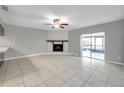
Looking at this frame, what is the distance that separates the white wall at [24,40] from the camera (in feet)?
21.7

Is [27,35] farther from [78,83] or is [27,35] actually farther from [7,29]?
[78,83]

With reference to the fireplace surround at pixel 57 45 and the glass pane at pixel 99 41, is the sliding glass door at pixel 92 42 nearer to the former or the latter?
the glass pane at pixel 99 41

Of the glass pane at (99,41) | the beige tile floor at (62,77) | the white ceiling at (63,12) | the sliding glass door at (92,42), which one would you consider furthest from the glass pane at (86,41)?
the beige tile floor at (62,77)

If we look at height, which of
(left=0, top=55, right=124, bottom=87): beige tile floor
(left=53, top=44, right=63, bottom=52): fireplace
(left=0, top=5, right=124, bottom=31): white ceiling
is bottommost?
(left=0, top=55, right=124, bottom=87): beige tile floor

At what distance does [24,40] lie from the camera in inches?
301

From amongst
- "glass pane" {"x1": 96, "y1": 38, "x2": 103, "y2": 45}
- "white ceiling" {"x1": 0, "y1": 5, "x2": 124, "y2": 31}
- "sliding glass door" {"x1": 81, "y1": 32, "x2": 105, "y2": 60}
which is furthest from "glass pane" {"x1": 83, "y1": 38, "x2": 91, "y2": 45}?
"white ceiling" {"x1": 0, "y1": 5, "x2": 124, "y2": 31}

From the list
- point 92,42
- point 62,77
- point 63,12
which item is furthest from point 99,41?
point 62,77

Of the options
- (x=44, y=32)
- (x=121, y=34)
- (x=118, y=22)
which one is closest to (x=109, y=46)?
(x=121, y=34)

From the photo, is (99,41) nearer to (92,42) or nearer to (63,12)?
(92,42)

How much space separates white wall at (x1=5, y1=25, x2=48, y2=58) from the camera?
6.63 metres

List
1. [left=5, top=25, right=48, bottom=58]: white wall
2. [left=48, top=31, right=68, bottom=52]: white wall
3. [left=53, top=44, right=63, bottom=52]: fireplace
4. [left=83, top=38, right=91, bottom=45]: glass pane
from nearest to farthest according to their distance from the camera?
[left=5, top=25, right=48, bottom=58]: white wall, [left=83, top=38, right=91, bottom=45]: glass pane, [left=48, top=31, right=68, bottom=52]: white wall, [left=53, top=44, right=63, bottom=52]: fireplace

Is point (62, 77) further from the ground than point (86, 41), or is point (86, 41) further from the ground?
point (86, 41)

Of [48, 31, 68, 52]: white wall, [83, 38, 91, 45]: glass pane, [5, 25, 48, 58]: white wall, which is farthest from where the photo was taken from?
[48, 31, 68, 52]: white wall

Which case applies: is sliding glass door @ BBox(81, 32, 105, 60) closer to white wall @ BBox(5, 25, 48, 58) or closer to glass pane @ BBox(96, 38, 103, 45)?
glass pane @ BBox(96, 38, 103, 45)
